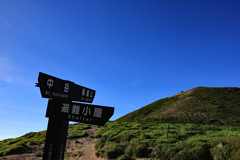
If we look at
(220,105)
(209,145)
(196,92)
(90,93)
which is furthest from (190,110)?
(90,93)

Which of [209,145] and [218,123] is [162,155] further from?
[218,123]

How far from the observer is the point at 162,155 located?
12.8 meters

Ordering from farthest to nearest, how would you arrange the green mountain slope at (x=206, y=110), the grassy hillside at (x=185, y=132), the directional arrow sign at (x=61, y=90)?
the green mountain slope at (x=206, y=110) < the grassy hillside at (x=185, y=132) < the directional arrow sign at (x=61, y=90)

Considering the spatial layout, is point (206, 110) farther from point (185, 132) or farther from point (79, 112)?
→ point (79, 112)

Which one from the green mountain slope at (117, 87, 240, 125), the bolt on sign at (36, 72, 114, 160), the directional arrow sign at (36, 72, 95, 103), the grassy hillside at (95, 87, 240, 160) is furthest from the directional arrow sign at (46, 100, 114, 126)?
the green mountain slope at (117, 87, 240, 125)

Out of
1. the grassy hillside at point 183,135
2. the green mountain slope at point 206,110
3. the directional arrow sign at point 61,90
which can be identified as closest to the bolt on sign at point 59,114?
the directional arrow sign at point 61,90

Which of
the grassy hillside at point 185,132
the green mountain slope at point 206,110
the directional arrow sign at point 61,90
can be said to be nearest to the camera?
the directional arrow sign at point 61,90

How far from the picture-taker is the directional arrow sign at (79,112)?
18.6 ft

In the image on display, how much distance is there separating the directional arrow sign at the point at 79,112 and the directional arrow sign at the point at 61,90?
0.98 feet

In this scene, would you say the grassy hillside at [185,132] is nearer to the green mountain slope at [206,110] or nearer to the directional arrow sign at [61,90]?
the green mountain slope at [206,110]

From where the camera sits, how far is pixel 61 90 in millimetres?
5965

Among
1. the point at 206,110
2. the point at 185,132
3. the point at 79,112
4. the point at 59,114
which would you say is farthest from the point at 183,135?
the point at 206,110

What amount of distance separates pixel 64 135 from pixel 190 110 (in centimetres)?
4304

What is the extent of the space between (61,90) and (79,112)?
101 cm
